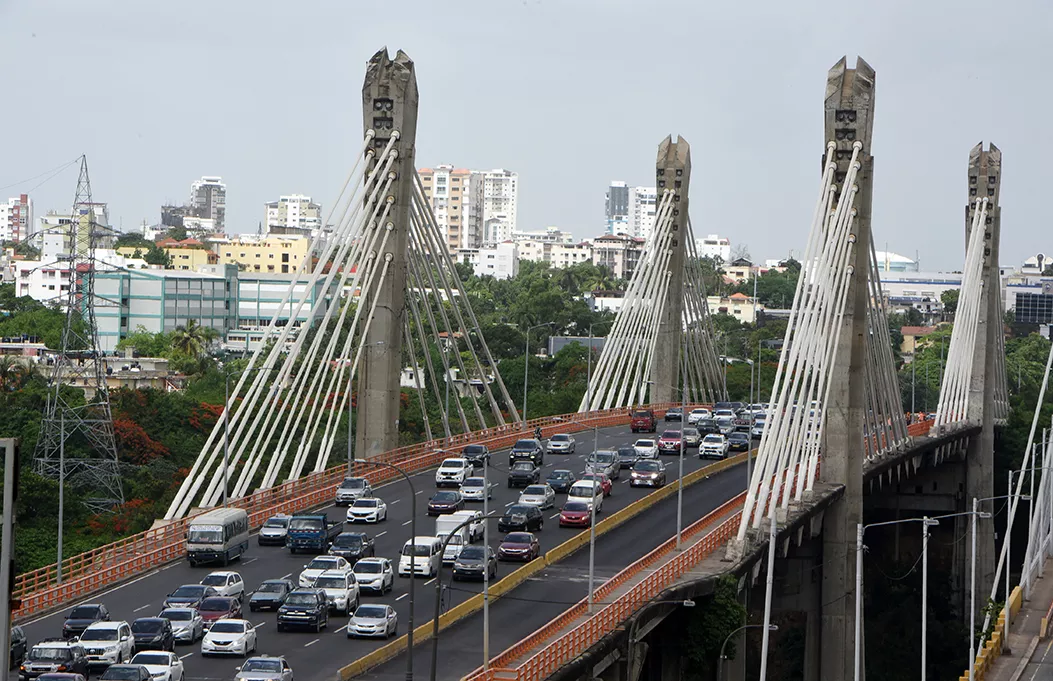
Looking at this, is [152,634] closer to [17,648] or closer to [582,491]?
[17,648]

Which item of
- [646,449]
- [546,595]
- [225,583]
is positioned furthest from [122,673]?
[646,449]

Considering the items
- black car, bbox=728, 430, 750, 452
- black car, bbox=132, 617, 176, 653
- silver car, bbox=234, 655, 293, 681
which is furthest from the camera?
black car, bbox=728, 430, 750, 452

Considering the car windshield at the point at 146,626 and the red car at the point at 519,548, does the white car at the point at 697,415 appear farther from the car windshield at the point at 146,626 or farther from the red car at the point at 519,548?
the car windshield at the point at 146,626

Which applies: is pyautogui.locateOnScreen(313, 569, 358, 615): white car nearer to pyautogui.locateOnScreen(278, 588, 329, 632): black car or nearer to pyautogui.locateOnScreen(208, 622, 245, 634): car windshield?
pyautogui.locateOnScreen(278, 588, 329, 632): black car

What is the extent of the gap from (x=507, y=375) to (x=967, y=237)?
50121mm

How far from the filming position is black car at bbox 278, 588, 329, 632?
50.6 meters

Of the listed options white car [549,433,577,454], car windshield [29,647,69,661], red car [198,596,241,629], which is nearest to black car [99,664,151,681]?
car windshield [29,647,69,661]

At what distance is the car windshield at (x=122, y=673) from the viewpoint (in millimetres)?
42031

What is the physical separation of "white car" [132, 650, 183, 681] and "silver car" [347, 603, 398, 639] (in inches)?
271

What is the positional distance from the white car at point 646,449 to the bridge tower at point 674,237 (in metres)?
22.0

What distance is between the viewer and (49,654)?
44.1 metres

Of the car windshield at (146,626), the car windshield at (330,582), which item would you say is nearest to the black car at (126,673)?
the car windshield at (146,626)

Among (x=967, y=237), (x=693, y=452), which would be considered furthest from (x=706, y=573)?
(x=967, y=237)

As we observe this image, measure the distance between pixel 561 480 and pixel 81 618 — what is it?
33.1m
